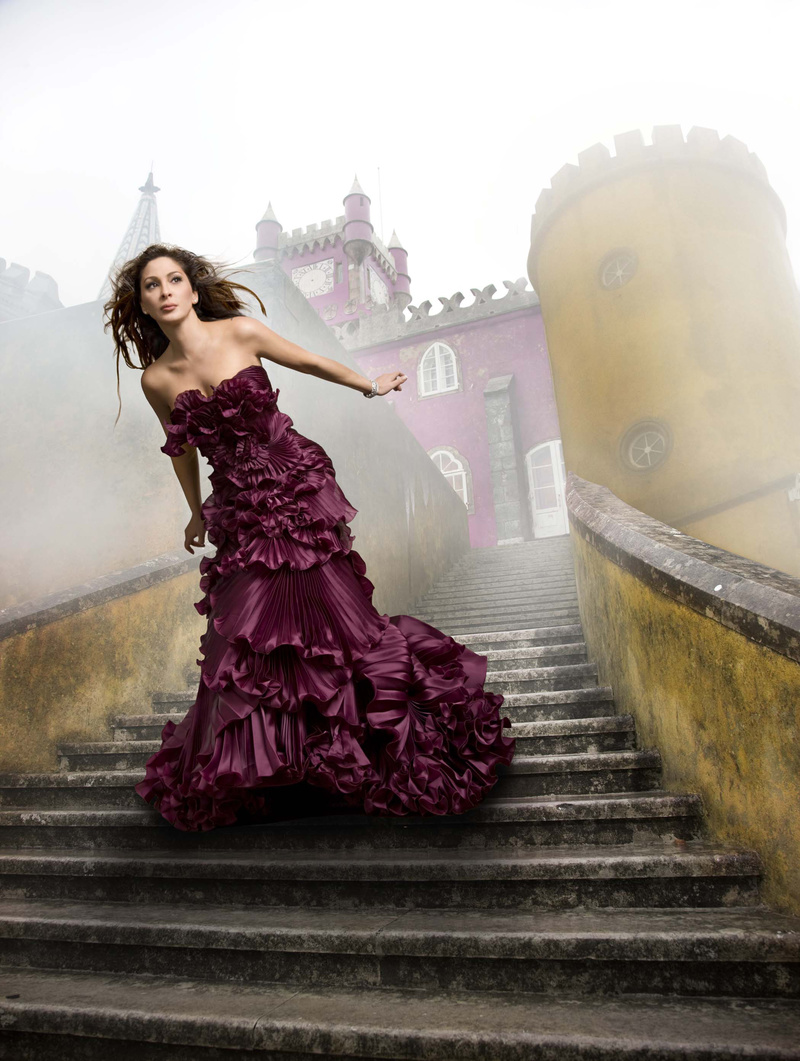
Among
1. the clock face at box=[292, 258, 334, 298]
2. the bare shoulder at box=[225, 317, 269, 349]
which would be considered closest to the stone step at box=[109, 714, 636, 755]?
the bare shoulder at box=[225, 317, 269, 349]

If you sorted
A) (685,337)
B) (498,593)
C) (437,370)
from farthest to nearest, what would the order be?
(437,370), (685,337), (498,593)

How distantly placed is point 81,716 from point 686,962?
2.83 meters

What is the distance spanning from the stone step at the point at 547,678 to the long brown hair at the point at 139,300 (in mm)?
2256

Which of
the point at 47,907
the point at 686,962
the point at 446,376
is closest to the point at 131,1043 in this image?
the point at 47,907

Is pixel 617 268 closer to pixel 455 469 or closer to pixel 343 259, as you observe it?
pixel 455 469

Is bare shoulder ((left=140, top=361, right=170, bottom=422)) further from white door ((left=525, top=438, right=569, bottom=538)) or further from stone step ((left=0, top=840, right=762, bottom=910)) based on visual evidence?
white door ((left=525, top=438, right=569, bottom=538))

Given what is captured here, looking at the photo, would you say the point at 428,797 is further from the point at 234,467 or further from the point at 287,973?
the point at 234,467

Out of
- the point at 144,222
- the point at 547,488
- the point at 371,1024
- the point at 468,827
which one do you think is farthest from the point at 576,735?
the point at 144,222

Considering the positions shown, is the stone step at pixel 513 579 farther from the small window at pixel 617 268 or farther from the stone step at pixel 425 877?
the stone step at pixel 425 877

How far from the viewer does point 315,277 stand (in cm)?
2731

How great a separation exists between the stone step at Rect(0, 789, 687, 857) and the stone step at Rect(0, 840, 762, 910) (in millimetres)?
37

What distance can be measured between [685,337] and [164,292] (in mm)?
8571

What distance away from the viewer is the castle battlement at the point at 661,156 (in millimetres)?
9867

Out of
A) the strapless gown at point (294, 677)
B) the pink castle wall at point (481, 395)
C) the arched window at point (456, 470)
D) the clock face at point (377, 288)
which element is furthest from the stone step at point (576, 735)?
the clock face at point (377, 288)
